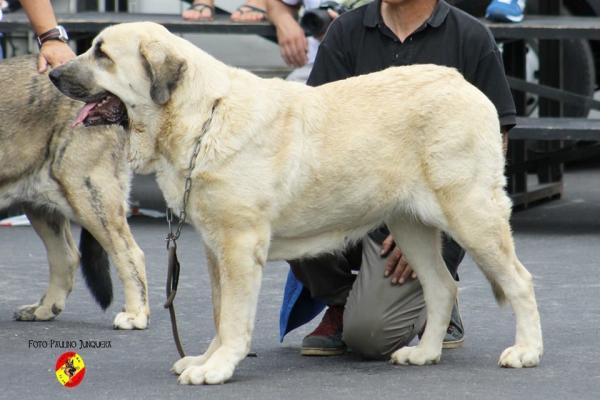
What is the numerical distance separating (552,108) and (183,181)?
6.45 metres

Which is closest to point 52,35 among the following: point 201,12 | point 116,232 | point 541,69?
point 116,232

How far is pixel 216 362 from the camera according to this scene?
3.97 m

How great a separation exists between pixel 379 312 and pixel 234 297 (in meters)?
0.82

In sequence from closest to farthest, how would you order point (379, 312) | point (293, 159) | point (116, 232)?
1. point (293, 159)
2. point (379, 312)
3. point (116, 232)

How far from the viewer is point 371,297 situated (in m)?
4.55

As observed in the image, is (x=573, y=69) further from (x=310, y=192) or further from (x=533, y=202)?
(x=310, y=192)

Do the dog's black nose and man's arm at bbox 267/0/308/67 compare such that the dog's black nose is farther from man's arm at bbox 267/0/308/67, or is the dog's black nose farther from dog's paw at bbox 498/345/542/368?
man's arm at bbox 267/0/308/67

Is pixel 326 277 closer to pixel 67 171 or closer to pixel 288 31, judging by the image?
pixel 67 171

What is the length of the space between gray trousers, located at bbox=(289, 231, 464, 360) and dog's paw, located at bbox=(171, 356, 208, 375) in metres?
0.72

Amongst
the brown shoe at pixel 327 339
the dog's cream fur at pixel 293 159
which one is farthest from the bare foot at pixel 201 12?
the dog's cream fur at pixel 293 159

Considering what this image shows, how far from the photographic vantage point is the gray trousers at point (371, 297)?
177 inches

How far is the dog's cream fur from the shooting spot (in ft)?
12.9

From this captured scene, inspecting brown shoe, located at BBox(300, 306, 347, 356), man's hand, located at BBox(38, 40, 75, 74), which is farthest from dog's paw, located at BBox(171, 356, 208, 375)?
man's hand, located at BBox(38, 40, 75, 74)

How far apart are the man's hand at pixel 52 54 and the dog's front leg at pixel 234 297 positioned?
1.78 metres
